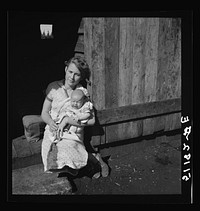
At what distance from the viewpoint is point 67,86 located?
12.0 feet

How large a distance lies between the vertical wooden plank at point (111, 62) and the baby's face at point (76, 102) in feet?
1.53

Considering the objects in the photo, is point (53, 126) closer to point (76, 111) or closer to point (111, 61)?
point (76, 111)

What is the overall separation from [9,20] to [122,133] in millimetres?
2068

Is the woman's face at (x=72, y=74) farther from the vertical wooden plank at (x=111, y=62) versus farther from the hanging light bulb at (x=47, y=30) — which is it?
the hanging light bulb at (x=47, y=30)

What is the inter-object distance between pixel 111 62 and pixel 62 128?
103 centimetres

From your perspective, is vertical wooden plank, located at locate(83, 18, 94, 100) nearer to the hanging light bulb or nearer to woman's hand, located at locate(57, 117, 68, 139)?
woman's hand, located at locate(57, 117, 68, 139)

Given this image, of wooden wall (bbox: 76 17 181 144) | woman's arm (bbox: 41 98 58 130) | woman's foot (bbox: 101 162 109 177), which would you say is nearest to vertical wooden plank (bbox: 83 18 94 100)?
wooden wall (bbox: 76 17 181 144)

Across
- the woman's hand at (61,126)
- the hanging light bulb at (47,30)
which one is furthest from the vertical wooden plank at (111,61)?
the hanging light bulb at (47,30)

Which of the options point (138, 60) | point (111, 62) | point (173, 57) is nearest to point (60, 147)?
point (111, 62)

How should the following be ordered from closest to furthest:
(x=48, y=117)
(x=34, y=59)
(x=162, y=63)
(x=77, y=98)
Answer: (x=77, y=98), (x=48, y=117), (x=162, y=63), (x=34, y=59)

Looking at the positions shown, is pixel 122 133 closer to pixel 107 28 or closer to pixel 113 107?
pixel 113 107

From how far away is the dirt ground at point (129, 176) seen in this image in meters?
3.53

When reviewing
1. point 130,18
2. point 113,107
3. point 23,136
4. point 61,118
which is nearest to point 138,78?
point 113,107

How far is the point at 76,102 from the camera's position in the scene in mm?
3496
